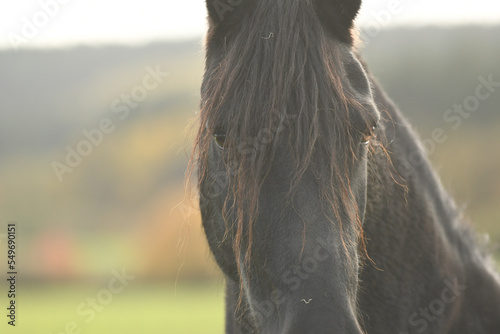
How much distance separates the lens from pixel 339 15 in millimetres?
2854

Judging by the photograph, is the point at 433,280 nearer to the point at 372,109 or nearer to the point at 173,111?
the point at 372,109

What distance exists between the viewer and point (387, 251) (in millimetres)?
3094

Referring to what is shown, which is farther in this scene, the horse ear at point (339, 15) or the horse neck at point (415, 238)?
the horse neck at point (415, 238)

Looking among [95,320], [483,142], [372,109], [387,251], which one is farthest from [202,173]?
[483,142]

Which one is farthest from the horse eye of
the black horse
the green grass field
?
the green grass field

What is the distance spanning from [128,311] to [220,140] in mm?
35639

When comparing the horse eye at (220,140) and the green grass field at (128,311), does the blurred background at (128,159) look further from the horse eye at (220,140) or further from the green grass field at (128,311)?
the horse eye at (220,140)

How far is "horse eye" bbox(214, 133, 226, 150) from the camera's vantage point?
2.57m

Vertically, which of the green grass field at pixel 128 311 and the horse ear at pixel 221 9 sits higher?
the horse ear at pixel 221 9

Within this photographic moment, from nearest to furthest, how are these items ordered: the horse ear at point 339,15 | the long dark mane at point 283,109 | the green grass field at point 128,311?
the long dark mane at point 283,109 → the horse ear at point 339,15 → the green grass field at point 128,311

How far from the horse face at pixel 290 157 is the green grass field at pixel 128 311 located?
1887 cm

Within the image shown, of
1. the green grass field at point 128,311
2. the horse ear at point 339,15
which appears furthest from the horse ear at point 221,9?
the green grass field at point 128,311

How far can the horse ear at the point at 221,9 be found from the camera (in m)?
2.83

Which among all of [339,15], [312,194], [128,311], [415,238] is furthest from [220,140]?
[128,311]
